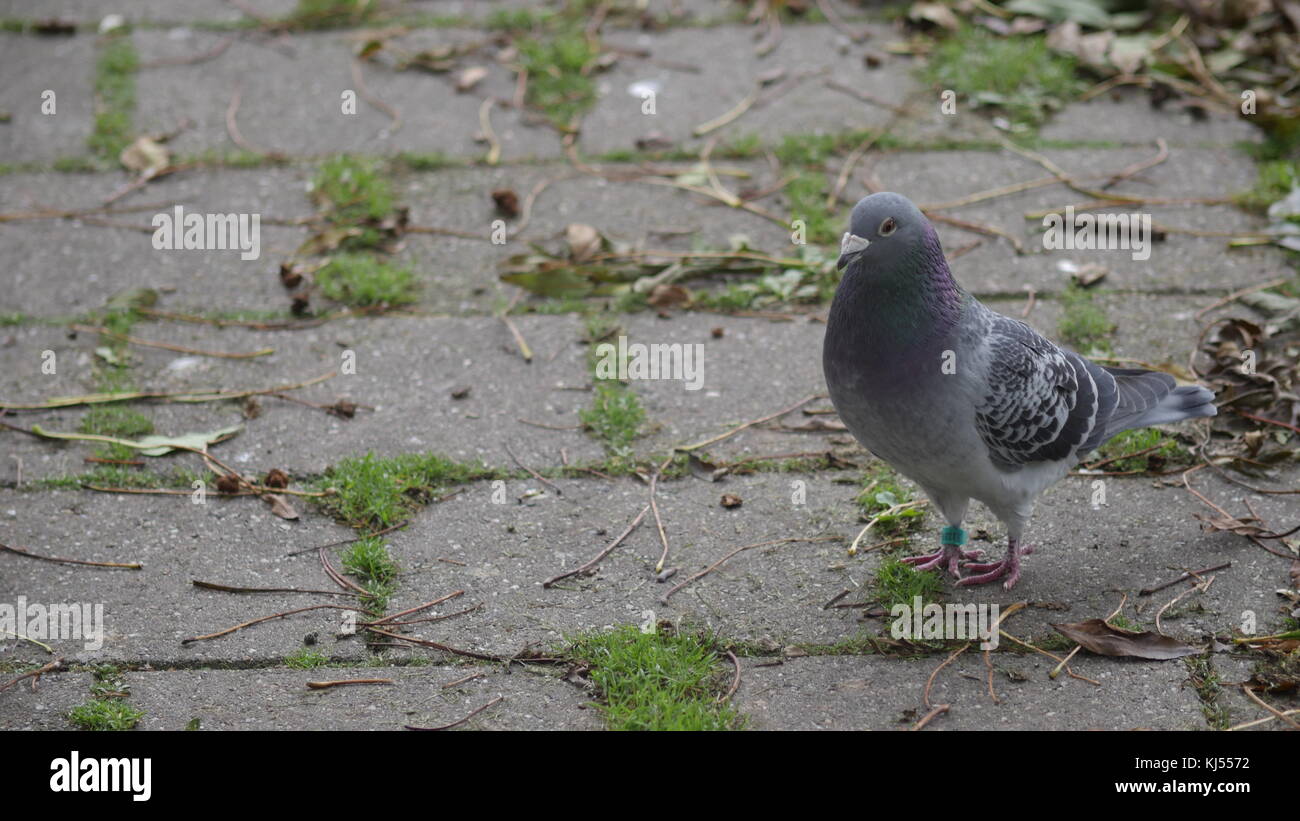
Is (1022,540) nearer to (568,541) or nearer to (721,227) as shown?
(568,541)

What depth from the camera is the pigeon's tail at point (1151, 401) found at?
3775mm

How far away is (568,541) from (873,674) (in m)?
1.10

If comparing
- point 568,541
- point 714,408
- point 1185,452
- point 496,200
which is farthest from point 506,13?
point 1185,452

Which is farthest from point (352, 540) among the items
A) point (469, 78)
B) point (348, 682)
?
point (469, 78)

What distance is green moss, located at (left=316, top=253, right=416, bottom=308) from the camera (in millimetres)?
5074

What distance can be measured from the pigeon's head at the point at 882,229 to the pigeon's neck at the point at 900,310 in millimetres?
39

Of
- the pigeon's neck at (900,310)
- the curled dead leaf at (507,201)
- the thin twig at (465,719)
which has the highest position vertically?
the curled dead leaf at (507,201)

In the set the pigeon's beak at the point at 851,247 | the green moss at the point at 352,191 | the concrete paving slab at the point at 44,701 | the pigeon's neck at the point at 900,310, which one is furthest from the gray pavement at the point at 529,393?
the pigeon's beak at the point at 851,247

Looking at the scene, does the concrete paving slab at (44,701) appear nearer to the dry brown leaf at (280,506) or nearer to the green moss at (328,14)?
the dry brown leaf at (280,506)

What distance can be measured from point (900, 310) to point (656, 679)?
124cm

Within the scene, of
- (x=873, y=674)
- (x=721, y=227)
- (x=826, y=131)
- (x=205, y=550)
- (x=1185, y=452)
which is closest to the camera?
(x=873, y=674)

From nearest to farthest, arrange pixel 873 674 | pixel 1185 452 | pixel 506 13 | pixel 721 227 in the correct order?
pixel 873 674, pixel 1185 452, pixel 721 227, pixel 506 13

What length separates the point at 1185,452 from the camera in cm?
420

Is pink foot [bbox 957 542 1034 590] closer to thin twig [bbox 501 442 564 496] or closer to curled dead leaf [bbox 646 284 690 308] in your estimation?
thin twig [bbox 501 442 564 496]
